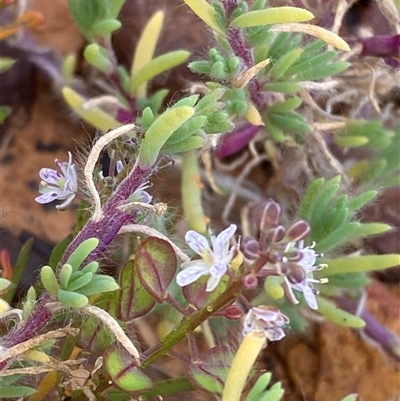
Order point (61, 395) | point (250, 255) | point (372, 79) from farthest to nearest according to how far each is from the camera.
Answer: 1. point (372, 79)
2. point (61, 395)
3. point (250, 255)

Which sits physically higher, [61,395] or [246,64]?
[246,64]

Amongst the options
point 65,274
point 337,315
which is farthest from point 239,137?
point 65,274

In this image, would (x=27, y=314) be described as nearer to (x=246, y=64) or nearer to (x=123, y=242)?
(x=123, y=242)

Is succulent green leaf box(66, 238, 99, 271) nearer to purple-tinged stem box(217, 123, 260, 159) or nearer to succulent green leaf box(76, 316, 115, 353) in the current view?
succulent green leaf box(76, 316, 115, 353)

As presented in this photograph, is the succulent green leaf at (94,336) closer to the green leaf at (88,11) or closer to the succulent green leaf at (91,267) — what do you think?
the succulent green leaf at (91,267)

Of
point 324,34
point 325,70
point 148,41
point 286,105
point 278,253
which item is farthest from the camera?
point 148,41

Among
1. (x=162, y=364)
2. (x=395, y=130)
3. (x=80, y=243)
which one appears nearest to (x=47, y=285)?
(x=80, y=243)

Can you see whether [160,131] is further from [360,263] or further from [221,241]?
[360,263]
